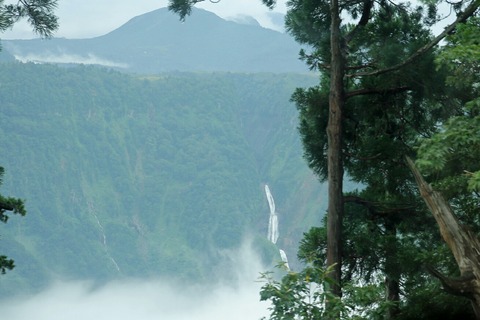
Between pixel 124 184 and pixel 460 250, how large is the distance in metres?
182

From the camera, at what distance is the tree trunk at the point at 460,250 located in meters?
→ 6.38

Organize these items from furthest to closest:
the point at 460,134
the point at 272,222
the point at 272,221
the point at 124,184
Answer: the point at 124,184
the point at 272,221
the point at 272,222
the point at 460,134

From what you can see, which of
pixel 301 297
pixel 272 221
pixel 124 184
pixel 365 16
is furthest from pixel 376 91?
pixel 124 184

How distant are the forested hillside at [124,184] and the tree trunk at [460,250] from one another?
15342 centimetres

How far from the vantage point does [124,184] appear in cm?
18562

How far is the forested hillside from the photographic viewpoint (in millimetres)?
167250

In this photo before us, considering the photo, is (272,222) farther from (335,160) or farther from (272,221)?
(335,160)

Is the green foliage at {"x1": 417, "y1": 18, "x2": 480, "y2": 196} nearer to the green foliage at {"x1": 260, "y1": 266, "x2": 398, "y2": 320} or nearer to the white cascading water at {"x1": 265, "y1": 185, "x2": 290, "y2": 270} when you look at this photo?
the green foliage at {"x1": 260, "y1": 266, "x2": 398, "y2": 320}

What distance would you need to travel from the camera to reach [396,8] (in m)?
12.1

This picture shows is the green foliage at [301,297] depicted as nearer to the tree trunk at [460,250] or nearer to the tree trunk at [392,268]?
the tree trunk at [460,250]

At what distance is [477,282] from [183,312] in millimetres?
155755

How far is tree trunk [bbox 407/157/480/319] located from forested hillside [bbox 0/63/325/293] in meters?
153

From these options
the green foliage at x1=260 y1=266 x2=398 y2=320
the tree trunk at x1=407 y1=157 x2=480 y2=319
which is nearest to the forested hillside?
the tree trunk at x1=407 y1=157 x2=480 y2=319

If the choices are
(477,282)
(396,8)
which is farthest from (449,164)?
(396,8)
